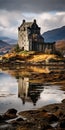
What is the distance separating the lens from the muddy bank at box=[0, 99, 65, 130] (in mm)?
31531

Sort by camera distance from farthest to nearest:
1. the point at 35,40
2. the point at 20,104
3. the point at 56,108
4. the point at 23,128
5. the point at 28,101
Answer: the point at 35,40
the point at 28,101
the point at 20,104
the point at 56,108
the point at 23,128

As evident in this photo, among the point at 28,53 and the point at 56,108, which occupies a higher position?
the point at 56,108

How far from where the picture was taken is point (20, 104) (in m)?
47.1

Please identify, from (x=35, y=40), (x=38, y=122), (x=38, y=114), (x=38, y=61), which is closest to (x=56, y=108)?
(x=38, y=114)

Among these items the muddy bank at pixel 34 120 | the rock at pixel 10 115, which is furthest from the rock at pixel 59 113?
the rock at pixel 10 115

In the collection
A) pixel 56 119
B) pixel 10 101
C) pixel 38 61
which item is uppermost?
pixel 56 119

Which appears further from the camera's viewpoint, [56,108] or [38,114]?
[56,108]

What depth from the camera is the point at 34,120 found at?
3466cm

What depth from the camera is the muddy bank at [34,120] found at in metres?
31.5

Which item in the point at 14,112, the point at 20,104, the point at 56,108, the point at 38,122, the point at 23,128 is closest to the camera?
the point at 23,128

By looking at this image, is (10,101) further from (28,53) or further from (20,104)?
(28,53)

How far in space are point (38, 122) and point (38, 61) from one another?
492ft

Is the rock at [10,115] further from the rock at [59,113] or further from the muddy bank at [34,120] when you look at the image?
the rock at [59,113]

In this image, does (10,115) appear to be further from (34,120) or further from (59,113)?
(59,113)
